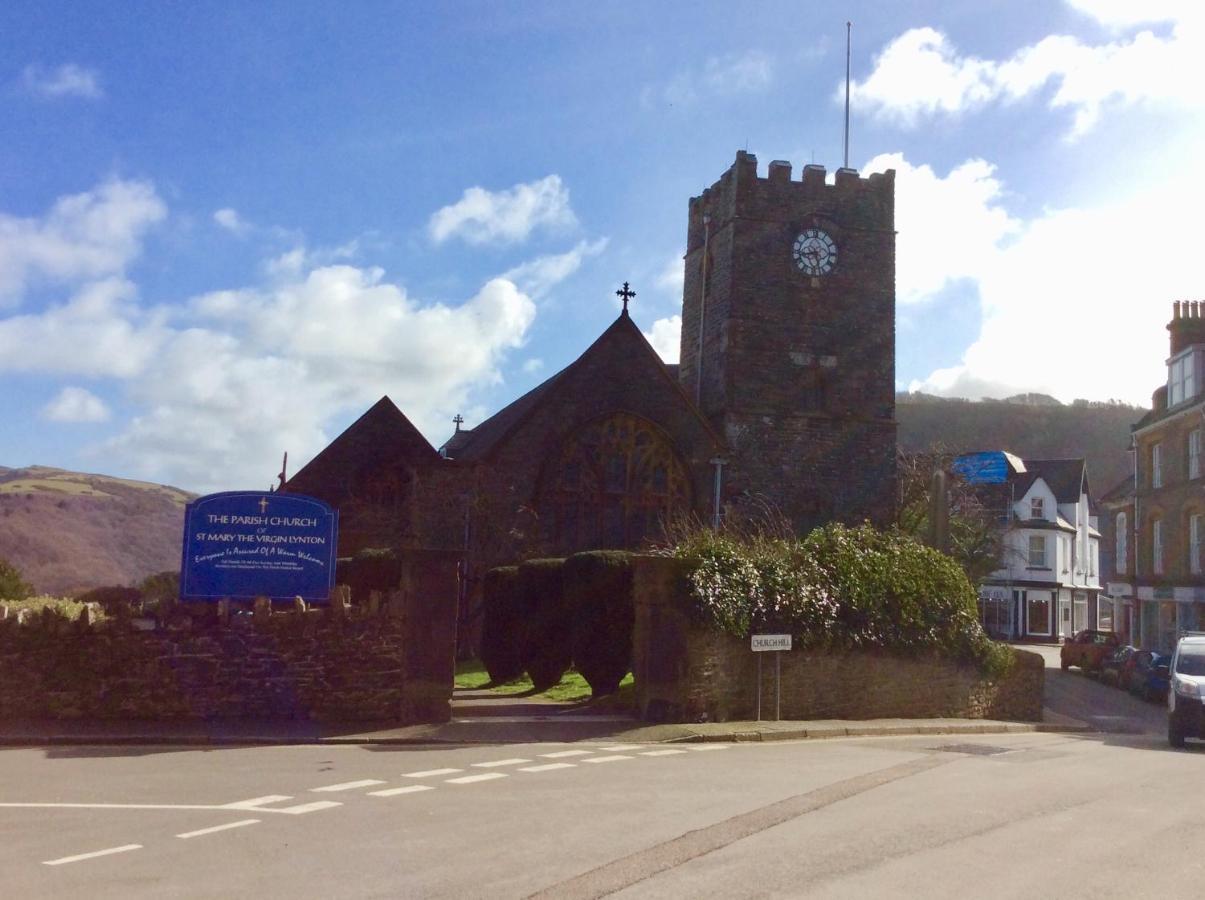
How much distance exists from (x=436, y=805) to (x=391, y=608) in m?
A: 6.03

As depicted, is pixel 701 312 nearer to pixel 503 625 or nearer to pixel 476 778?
pixel 503 625

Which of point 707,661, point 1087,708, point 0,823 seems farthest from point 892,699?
point 0,823

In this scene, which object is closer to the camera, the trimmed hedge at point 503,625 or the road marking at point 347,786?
the road marking at point 347,786

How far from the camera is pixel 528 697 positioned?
20344mm

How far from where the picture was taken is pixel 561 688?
2145 cm

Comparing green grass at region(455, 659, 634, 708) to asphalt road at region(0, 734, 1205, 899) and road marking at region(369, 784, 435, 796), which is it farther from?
road marking at region(369, 784, 435, 796)

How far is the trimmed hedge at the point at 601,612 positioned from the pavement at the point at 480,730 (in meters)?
0.75

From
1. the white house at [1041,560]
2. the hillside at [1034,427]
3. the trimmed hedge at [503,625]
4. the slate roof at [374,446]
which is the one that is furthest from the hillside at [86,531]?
the hillside at [1034,427]

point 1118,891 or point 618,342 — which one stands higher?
point 618,342

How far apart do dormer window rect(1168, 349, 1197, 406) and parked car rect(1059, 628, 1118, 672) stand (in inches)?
343

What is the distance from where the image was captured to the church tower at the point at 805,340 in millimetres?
38219

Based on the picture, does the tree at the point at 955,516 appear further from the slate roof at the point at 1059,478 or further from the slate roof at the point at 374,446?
the slate roof at the point at 374,446

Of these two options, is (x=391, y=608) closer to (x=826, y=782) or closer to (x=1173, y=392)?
(x=826, y=782)

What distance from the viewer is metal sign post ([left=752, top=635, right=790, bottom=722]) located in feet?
55.8
